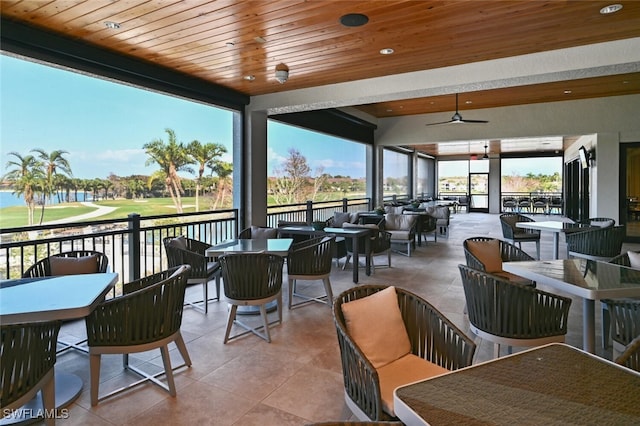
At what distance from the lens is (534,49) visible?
4.33 meters

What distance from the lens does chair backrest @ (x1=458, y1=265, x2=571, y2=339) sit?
2.39 m

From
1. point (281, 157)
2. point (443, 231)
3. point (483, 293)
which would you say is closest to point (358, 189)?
point (443, 231)

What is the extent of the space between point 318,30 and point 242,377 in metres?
3.21

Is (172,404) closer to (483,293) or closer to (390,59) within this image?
(483,293)

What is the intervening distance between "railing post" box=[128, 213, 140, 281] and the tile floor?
1.03 metres

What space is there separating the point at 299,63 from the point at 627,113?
8.11 metres

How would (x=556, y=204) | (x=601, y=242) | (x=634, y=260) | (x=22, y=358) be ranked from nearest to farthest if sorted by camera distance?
(x=22, y=358), (x=634, y=260), (x=601, y=242), (x=556, y=204)

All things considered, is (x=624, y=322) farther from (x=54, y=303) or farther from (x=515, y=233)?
(x=515, y=233)

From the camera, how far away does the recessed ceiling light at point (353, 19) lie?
133 inches

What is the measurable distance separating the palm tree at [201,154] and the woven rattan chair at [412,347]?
5452 millimetres

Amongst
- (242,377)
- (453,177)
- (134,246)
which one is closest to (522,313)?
(242,377)

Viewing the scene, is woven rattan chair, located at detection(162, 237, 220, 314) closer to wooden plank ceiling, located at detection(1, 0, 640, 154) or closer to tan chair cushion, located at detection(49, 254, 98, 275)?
tan chair cushion, located at detection(49, 254, 98, 275)

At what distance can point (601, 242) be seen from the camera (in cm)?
501

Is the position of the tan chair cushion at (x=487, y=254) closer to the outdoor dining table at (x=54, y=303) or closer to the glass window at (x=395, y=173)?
the outdoor dining table at (x=54, y=303)
